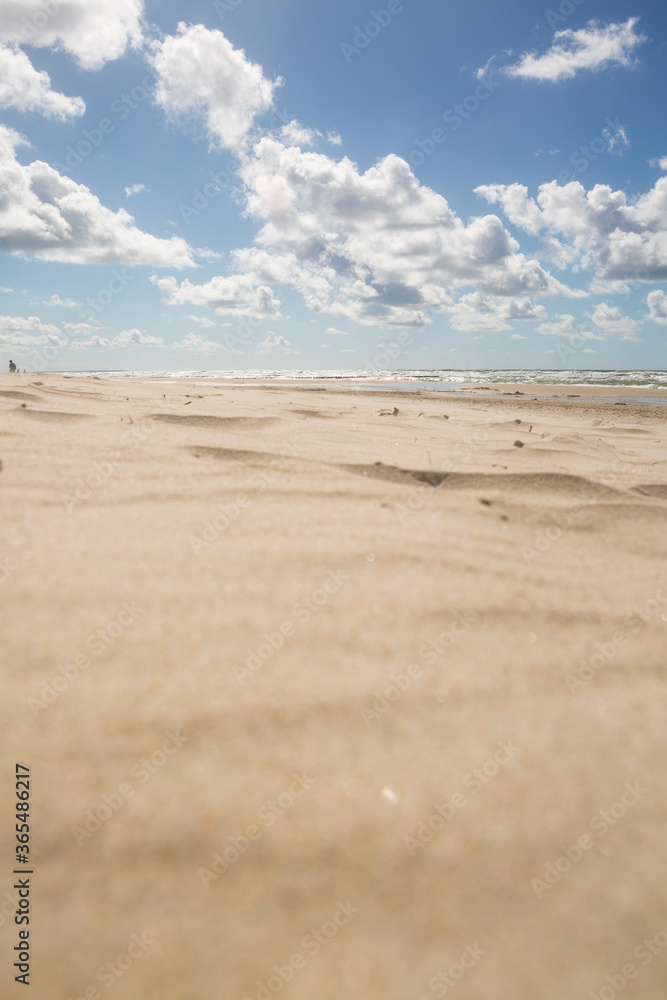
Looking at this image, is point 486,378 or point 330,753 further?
point 486,378

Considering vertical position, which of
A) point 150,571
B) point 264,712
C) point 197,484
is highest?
point 197,484

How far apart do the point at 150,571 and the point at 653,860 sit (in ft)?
3.40

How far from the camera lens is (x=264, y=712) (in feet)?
2.78

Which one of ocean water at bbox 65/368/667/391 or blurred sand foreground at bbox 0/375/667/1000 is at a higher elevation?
ocean water at bbox 65/368/667/391

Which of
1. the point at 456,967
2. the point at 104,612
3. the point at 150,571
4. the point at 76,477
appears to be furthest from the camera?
the point at 76,477

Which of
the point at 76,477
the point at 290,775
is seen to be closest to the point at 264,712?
the point at 290,775

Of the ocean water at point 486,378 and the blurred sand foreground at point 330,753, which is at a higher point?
the ocean water at point 486,378

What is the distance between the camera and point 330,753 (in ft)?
2.60

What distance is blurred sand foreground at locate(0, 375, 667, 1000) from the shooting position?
598mm

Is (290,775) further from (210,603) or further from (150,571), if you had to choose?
(150,571)

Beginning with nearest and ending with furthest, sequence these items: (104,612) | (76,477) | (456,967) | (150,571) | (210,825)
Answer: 1. (456,967)
2. (210,825)
3. (104,612)
4. (150,571)
5. (76,477)

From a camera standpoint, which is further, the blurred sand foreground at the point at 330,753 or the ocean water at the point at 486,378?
the ocean water at the point at 486,378

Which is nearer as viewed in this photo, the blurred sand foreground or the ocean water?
the blurred sand foreground

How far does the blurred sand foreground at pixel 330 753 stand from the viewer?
60 cm
